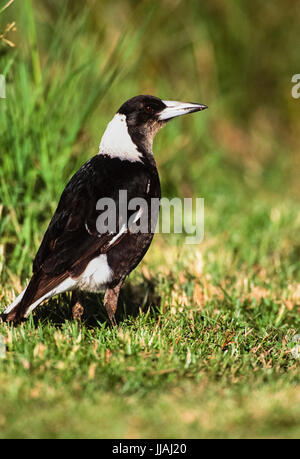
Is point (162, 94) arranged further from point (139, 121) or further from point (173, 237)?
point (139, 121)

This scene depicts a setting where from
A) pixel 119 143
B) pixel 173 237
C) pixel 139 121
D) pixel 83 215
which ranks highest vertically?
pixel 139 121

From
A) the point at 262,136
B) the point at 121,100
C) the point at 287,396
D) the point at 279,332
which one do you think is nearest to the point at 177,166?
the point at 121,100

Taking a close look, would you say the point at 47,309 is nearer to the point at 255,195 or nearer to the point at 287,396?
the point at 287,396

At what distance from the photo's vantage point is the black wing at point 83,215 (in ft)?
8.45

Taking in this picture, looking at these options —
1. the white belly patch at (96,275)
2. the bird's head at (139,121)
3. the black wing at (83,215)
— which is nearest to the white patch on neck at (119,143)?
the bird's head at (139,121)

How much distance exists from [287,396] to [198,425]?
337 mm

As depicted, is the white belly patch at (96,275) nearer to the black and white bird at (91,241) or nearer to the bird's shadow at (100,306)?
the black and white bird at (91,241)

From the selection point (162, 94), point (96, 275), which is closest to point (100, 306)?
point (96, 275)

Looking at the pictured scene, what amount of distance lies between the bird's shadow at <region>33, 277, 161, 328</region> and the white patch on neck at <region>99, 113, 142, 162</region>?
26.6 inches

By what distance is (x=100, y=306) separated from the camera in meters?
3.07

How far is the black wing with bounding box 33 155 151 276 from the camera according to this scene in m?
2.58

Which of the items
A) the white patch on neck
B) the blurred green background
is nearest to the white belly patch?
the white patch on neck

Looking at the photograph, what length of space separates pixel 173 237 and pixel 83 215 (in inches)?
59.5
